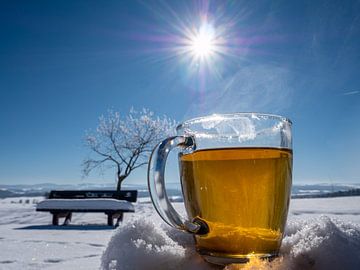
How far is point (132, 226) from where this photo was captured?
2.29 ft

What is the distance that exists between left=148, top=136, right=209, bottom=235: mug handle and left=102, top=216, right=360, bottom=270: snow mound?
0.05 meters

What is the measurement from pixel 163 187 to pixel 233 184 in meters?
0.16

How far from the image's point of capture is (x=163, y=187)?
2.33 feet

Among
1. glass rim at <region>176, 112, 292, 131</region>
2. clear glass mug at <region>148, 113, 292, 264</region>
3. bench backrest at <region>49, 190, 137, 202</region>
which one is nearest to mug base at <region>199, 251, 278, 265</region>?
clear glass mug at <region>148, 113, 292, 264</region>

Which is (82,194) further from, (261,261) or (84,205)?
(261,261)

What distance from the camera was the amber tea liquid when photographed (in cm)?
65

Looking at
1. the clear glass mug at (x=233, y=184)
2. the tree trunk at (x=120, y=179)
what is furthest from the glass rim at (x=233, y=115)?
the tree trunk at (x=120, y=179)

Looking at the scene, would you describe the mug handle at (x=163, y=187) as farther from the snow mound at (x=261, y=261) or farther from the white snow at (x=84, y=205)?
the white snow at (x=84, y=205)

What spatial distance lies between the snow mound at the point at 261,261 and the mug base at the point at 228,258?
14 millimetres

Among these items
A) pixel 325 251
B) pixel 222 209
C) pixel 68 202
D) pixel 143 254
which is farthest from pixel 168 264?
pixel 68 202

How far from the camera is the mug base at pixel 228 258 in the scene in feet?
2.05

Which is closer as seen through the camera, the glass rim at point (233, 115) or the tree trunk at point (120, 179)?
the glass rim at point (233, 115)

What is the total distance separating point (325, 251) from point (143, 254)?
34 cm

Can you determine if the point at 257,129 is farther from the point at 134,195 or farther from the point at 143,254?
the point at 134,195
